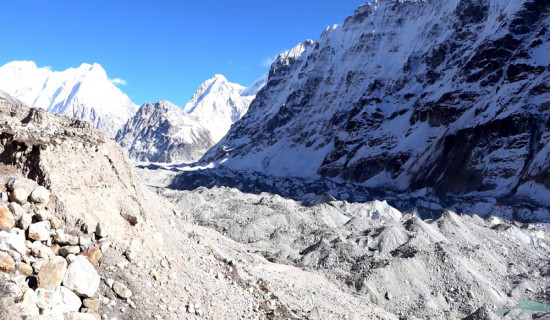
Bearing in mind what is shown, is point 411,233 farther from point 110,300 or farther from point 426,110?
point 426,110

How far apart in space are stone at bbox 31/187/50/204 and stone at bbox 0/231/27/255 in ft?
5.01

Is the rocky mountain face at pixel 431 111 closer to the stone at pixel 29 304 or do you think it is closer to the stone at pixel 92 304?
the stone at pixel 92 304

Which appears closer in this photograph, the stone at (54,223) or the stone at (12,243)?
the stone at (12,243)

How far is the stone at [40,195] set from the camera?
413 inches

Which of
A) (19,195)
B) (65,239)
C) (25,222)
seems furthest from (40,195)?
Answer: (65,239)

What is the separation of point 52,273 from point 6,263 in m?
0.84

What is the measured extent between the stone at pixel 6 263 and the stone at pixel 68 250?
4.14 feet

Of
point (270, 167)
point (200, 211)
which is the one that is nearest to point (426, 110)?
point (270, 167)

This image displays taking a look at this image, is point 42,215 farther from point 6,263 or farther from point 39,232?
point 6,263

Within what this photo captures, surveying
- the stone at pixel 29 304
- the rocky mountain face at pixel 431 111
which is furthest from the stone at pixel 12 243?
the rocky mountain face at pixel 431 111

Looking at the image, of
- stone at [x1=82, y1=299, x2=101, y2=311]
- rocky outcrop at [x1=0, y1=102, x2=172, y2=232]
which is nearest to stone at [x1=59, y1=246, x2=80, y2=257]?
rocky outcrop at [x1=0, y1=102, x2=172, y2=232]

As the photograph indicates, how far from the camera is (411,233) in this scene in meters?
43.2

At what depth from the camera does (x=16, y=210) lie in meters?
9.63

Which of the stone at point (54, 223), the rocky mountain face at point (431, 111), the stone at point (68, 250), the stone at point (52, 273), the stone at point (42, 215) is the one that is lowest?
the stone at point (52, 273)
